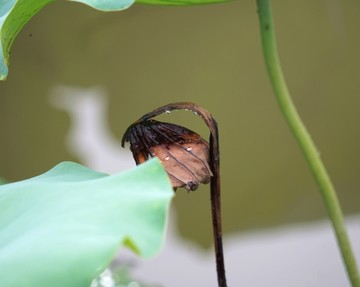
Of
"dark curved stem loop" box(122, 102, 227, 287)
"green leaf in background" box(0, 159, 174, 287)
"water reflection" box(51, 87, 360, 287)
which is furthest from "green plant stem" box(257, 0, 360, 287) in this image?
"water reflection" box(51, 87, 360, 287)

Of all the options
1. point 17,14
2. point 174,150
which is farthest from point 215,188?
point 17,14

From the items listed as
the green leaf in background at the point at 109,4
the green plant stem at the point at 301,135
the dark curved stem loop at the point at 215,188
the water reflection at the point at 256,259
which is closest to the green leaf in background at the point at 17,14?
the green leaf in background at the point at 109,4

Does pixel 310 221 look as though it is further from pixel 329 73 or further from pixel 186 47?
pixel 186 47

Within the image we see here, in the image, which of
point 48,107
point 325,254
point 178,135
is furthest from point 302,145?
point 48,107

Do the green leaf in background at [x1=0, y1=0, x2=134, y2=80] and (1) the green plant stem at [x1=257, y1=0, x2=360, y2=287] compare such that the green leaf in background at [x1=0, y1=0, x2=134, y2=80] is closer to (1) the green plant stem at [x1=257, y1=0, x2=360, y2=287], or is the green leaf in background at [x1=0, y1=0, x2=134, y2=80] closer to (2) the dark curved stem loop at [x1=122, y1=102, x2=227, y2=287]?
(2) the dark curved stem loop at [x1=122, y1=102, x2=227, y2=287]

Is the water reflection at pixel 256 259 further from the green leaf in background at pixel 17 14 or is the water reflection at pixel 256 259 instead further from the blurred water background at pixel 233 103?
the green leaf in background at pixel 17 14

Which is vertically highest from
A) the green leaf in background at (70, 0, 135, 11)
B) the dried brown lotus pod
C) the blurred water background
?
the blurred water background
